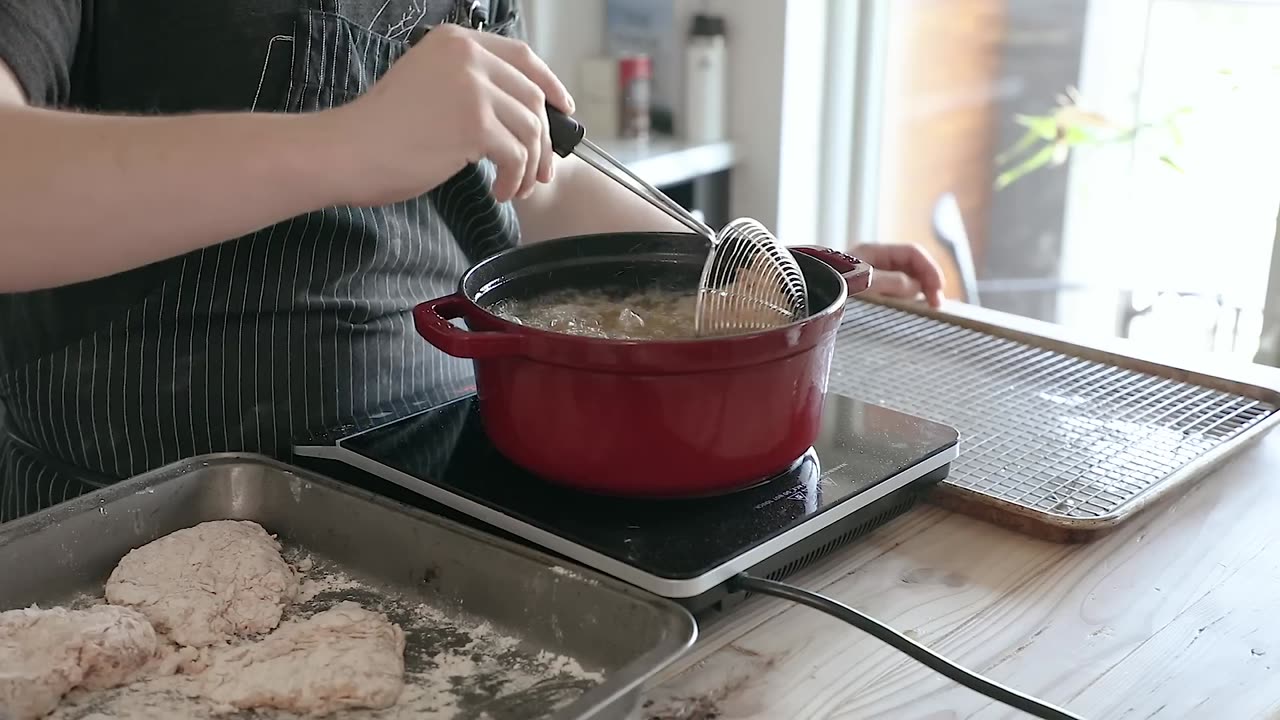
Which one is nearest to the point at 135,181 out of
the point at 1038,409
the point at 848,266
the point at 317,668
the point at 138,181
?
the point at 138,181

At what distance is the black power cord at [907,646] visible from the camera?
0.61m

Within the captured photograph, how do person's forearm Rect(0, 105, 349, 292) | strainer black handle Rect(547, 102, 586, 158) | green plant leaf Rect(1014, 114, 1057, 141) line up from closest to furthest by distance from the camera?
1. person's forearm Rect(0, 105, 349, 292)
2. strainer black handle Rect(547, 102, 586, 158)
3. green plant leaf Rect(1014, 114, 1057, 141)

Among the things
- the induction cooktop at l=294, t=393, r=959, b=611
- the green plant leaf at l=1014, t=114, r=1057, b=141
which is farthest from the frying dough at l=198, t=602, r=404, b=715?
the green plant leaf at l=1014, t=114, r=1057, b=141

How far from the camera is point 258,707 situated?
60cm

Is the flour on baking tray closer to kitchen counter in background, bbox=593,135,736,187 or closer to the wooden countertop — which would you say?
the wooden countertop

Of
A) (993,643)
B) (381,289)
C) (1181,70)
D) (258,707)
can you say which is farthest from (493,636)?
(1181,70)

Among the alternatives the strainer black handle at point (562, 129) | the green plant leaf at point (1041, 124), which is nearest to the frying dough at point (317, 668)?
the strainer black handle at point (562, 129)

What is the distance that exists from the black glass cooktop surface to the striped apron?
0.26 feet

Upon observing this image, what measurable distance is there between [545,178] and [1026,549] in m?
0.39

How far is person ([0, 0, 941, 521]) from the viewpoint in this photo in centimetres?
70

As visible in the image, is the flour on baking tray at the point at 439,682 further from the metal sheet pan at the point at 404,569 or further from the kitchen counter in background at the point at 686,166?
the kitchen counter in background at the point at 686,166

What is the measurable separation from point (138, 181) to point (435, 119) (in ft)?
0.55

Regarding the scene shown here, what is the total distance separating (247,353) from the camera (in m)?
0.90

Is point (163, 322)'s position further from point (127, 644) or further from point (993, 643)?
point (993, 643)
